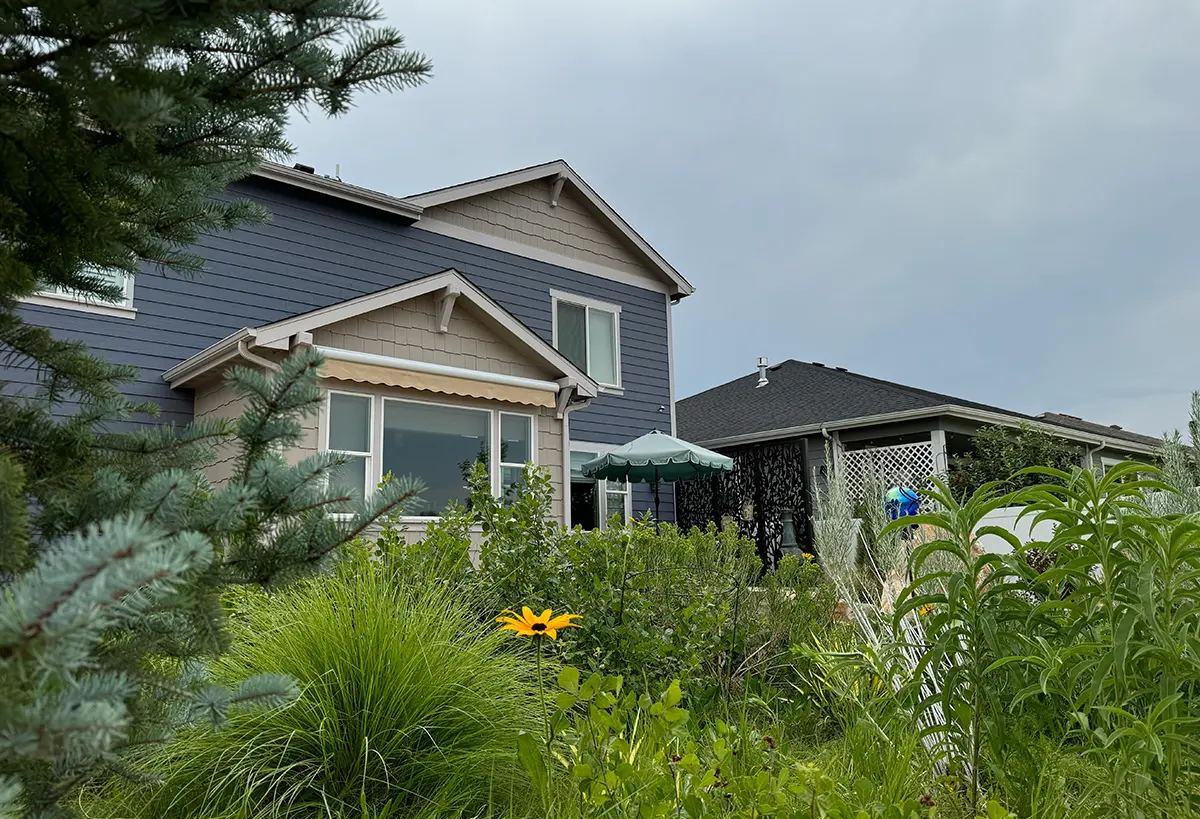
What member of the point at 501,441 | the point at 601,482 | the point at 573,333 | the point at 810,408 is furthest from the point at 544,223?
the point at 810,408

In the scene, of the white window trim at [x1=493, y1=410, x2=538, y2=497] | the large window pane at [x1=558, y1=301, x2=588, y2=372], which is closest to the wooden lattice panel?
the large window pane at [x1=558, y1=301, x2=588, y2=372]

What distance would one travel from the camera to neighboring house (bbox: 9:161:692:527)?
7988 mm

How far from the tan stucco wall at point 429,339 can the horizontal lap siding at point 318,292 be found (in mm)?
1672

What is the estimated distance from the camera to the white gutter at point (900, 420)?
1366cm

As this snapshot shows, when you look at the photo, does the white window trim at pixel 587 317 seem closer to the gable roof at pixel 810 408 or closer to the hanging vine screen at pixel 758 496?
the hanging vine screen at pixel 758 496

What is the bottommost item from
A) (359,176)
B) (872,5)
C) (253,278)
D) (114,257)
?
(114,257)

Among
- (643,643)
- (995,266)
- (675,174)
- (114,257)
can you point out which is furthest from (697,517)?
(114,257)

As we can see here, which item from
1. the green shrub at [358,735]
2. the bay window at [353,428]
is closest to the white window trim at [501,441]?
the bay window at [353,428]

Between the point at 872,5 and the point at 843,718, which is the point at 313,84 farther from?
the point at 872,5

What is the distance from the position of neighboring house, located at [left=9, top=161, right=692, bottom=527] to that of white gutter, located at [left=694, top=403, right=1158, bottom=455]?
9.79 feet

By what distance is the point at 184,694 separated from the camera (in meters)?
1.35

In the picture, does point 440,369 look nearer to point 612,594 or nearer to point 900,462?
point 612,594

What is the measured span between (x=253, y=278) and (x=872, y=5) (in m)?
7.89

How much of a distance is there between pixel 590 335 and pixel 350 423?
5554mm
